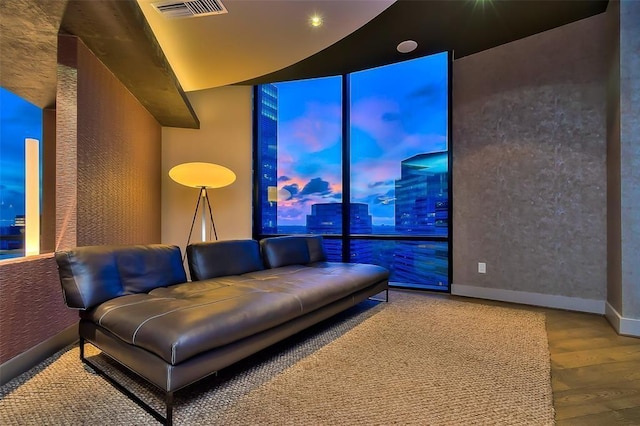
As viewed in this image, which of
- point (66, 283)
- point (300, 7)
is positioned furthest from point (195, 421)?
point (300, 7)

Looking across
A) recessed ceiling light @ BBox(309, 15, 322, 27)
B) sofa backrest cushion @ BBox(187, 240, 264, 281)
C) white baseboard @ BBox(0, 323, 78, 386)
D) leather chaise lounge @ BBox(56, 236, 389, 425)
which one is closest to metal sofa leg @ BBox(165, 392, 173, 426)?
leather chaise lounge @ BBox(56, 236, 389, 425)

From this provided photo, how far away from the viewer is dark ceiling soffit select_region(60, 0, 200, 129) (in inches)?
85.0

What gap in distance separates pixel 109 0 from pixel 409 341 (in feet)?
9.91

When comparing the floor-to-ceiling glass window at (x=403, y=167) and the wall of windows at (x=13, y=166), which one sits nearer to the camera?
the wall of windows at (x=13, y=166)

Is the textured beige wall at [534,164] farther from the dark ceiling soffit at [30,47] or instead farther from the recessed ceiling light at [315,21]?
the dark ceiling soffit at [30,47]

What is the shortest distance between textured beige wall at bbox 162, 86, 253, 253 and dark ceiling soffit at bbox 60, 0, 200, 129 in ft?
3.16

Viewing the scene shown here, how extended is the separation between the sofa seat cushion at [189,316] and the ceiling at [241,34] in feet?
6.22

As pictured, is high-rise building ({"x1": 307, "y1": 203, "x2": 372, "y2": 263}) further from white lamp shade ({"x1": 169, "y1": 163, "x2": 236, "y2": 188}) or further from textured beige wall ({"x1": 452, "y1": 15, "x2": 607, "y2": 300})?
white lamp shade ({"x1": 169, "y1": 163, "x2": 236, "y2": 188})

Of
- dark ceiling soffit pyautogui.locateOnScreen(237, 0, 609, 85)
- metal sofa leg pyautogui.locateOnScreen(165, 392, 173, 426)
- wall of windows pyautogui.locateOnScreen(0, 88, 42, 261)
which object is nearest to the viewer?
metal sofa leg pyautogui.locateOnScreen(165, 392, 173, 426)

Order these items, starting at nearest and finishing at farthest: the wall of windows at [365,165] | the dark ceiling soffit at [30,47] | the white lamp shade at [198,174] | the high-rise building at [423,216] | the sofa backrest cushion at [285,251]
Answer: the dark ceiling soffit at [30,47], the sofa backrest cushion at [285,251], the white lamp shade at [198,174], the high-rise building at [423,216], the wall of windows at [365,165]

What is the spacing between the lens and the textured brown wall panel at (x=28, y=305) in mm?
1823

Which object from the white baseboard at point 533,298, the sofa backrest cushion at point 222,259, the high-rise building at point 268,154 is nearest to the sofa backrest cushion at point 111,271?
the sofa backrest cushion at point 222,259

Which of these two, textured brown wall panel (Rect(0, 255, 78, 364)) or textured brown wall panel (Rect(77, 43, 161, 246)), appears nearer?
textured brown wall panel (Rect(0, 255, 78, 364))

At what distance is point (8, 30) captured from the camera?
2.23 metres
